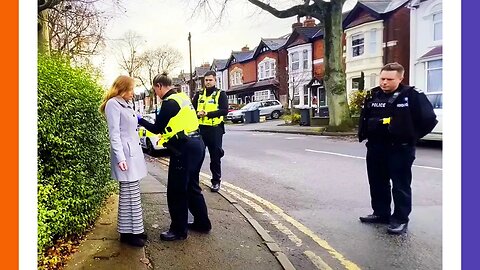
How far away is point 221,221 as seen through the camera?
8.96 feet

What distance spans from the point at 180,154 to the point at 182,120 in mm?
206

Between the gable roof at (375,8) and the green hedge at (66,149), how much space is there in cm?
148

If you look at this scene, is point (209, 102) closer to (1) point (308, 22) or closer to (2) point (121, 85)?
(2) point (121, 85)

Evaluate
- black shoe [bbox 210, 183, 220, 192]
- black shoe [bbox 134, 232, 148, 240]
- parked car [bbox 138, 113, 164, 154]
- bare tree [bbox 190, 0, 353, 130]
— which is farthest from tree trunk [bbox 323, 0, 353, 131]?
black shoe [bbox 134, 232, 148, 240]

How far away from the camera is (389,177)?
2484 mm

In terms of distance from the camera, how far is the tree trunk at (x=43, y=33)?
6.14ft

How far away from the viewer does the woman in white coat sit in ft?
7.13

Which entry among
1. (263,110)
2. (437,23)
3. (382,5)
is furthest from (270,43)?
(437,23)

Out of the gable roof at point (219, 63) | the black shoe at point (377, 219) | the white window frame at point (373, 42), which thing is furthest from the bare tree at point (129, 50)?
the black shoe at point (377, 219)

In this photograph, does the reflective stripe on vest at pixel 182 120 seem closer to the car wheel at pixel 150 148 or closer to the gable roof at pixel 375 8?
the car wheel at pixel 150 148

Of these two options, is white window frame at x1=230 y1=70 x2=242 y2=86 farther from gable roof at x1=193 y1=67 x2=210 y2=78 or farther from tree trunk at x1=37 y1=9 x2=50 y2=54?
tree trunk at x1=37 y1=9 x2=50 y2=54
